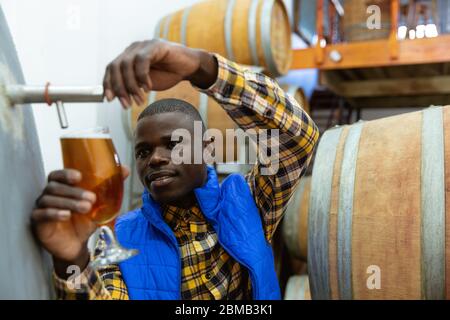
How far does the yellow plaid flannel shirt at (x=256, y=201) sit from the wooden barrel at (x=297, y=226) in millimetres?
1441

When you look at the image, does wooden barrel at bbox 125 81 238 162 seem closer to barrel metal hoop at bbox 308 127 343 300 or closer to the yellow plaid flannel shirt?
barrel metal hoop at bbox 308 127 343 300

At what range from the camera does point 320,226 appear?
1.71m

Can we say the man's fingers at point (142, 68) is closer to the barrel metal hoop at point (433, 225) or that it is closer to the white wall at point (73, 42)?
the barrel metal hoop at point (433, 225)

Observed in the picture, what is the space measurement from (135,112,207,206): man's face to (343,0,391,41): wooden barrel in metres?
3.58

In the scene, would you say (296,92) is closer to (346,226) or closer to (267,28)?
(267,28)

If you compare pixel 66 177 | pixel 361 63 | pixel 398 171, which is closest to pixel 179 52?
pixel 66 177

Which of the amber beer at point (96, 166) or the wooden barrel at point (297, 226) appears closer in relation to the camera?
the amber beer at point (96, 166)

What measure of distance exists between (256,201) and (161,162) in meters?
0.41

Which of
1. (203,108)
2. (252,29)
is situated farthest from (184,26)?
(203,108)

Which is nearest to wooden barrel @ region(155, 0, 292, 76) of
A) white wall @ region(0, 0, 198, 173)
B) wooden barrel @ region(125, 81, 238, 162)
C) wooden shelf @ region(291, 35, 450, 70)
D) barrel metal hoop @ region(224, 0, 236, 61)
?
barrel metal hoop @ region(224, 0, 236, 61)

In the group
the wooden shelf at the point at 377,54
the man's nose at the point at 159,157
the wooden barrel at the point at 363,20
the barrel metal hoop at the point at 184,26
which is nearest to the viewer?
the man's nose at the point at 159,157

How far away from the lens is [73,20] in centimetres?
257

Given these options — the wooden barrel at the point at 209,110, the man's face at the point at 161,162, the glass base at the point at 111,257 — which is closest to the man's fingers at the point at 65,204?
the glass base at the point at 111,257

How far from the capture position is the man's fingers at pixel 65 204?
653 millimetres
